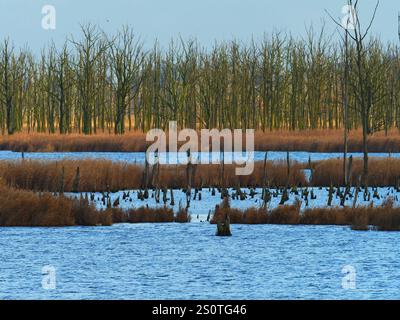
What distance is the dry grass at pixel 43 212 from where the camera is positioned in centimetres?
1786

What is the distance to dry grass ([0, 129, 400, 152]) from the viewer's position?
4206 cm

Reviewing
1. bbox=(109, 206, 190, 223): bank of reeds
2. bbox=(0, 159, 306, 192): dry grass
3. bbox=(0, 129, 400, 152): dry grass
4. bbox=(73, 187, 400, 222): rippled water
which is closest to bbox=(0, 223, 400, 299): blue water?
bbox=(109, 206, 190, 223): bank of reeds

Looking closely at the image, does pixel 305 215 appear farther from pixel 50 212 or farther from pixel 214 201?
pixel 50 212

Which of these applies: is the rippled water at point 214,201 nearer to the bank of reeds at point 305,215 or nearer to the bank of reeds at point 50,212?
the bank of reeds at point 305,215

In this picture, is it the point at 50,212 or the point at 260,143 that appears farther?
the point at 260,143

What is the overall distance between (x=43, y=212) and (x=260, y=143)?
25.6 m

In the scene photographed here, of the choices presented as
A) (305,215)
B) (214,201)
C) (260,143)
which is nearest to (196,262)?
(305,215)

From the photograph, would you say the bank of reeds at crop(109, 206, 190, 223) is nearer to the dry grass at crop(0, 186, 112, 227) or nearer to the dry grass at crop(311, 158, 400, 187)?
the dry grass at crop(0, 186, 112, 227)

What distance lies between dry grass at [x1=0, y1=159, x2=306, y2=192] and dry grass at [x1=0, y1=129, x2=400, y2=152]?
46.3 ft

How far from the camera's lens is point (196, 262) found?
1369 centimetres

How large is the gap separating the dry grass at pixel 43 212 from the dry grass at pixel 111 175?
574cm
